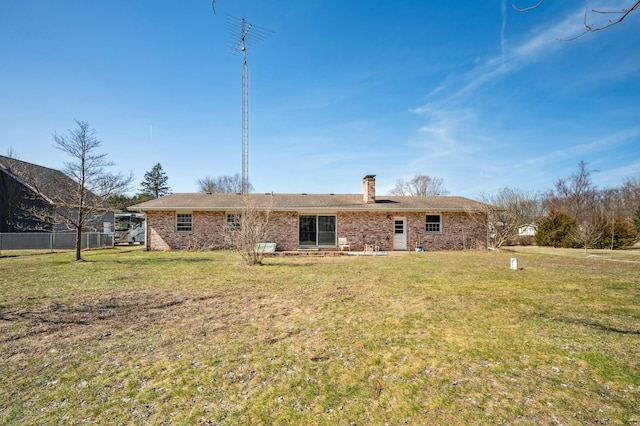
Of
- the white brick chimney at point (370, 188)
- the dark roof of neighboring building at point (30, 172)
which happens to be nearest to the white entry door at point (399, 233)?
the white brick chimney at point (370, 188)

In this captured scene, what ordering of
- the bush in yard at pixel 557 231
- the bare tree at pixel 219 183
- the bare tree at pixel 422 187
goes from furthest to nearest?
the bare tree at pixel 219 183
the bare tree at pixel 422 187
the bush in yard at pixel 557 231

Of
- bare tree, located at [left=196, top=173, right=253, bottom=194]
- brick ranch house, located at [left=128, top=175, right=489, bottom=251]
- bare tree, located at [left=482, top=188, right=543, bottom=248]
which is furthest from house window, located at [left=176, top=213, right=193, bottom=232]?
bare tree, located at [left=196, top=173, right=253, bottom=194]

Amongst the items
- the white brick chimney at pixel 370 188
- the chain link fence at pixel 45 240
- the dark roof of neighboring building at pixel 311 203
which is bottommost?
the chain link fence at pixel 45 240

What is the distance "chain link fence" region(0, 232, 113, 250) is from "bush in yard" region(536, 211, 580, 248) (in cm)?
A: 3174

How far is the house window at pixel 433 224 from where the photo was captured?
60.0ft

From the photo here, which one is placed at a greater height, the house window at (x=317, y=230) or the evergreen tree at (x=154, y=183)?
the evergreen tree at (x=154, y=183)

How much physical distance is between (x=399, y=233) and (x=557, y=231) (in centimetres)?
1298

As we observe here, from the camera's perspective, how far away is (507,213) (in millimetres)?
20016

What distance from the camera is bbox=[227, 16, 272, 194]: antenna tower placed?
12930 millimetres

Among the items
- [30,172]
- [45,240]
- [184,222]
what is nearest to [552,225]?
[184,222]

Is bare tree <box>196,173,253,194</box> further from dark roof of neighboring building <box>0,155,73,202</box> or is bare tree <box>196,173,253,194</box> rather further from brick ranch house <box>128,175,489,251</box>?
brick ranch house <box>128,175,489,251</box>

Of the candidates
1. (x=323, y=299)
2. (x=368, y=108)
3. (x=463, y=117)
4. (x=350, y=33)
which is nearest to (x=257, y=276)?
(x=323, y=299)

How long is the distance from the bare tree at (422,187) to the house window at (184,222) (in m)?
34.3

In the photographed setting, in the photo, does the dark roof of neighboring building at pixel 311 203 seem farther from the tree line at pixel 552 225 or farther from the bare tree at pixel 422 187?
the bare tree at pixel 422 187
